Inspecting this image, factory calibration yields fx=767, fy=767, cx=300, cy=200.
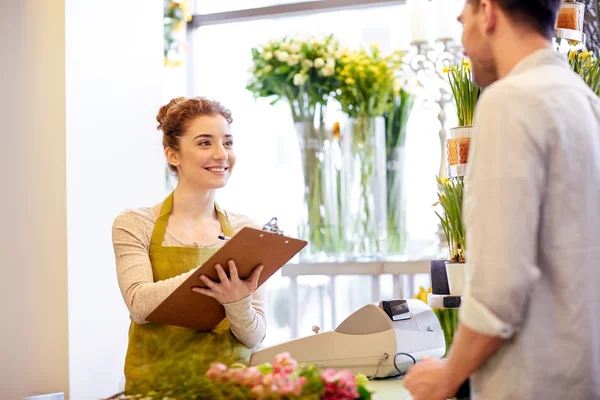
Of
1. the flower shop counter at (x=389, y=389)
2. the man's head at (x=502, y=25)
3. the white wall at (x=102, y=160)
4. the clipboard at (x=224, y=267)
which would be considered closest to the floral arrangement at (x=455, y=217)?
the flower shop counter at (x=389, y=389)

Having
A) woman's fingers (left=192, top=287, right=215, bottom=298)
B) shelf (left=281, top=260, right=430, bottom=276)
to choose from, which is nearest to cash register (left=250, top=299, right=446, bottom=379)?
woman's fingers (left=192, top=287, right=215, bottom=298)

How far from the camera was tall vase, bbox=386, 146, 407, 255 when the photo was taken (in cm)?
413

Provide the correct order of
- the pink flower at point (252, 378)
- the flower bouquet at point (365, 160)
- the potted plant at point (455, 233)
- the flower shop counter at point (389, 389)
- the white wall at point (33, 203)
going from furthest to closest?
the flower bouquet at point (365, 160) < the white wall at point (33, 203) < the potted plant at point (455, 233) < the flower shop counter at point (389, 389) < the pink flower at point (252, 378)

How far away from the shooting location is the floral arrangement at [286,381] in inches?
48.2

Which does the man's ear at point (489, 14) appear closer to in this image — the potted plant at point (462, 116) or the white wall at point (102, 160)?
the potted plant at point (462, 116)

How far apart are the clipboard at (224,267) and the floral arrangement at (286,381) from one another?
0.49 meters

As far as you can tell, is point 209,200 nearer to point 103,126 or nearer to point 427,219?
point 103,126

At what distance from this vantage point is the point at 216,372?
1288mm

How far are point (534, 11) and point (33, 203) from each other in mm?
2366

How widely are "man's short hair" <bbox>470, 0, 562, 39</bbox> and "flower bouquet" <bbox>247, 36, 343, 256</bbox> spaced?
9.33 feet

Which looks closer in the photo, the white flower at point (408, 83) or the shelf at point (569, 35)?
the shelf at point (569, 35)

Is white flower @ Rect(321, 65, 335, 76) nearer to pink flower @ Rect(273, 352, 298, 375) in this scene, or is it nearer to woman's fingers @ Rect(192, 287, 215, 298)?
woman's fingers @ Rect(192, 287, 215, 298)

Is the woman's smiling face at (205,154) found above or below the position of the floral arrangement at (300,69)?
below

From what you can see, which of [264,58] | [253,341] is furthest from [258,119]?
[253,341]
